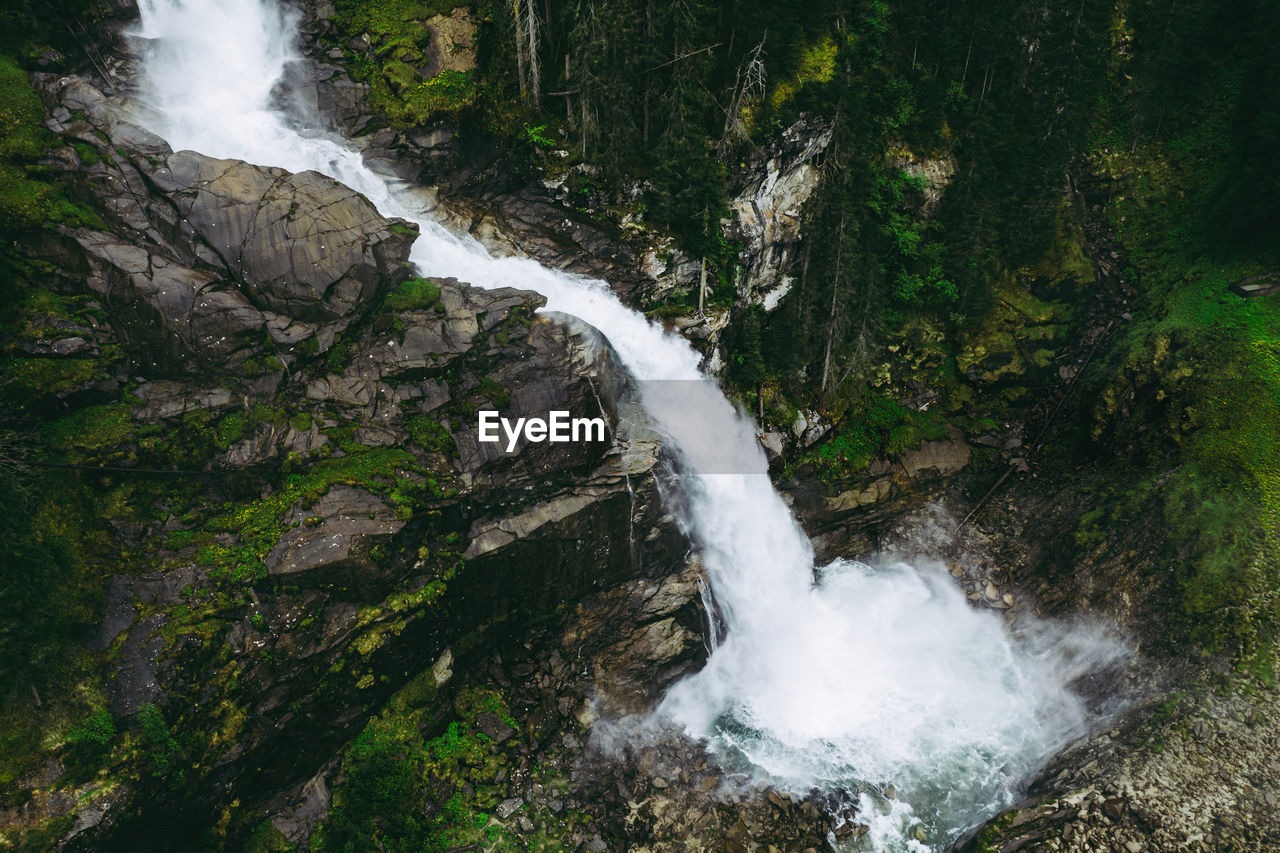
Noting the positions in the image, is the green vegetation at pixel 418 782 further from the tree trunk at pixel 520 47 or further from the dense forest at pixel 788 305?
the tree trunk at pixel 520 47

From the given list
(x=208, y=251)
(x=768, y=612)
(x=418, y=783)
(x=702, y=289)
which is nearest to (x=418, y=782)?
(x=418, y=783)

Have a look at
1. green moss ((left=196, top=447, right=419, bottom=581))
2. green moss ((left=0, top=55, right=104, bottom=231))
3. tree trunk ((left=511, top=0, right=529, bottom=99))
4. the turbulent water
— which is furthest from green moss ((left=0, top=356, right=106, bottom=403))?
tree trunk ((left=511, top=0, right=529, bottom=99))

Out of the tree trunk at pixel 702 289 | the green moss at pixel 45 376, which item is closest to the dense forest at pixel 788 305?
the green moss at pixel 45 376

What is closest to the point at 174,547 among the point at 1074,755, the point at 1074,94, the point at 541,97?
the point at 541,97

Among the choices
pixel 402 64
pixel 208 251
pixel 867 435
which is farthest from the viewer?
pixel 867 435

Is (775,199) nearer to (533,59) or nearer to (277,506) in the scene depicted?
(533,59)

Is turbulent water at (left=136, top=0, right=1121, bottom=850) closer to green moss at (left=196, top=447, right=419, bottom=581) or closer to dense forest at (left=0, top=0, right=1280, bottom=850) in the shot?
dense forest at (left=0, top=0, right=1280, bottom=850)
